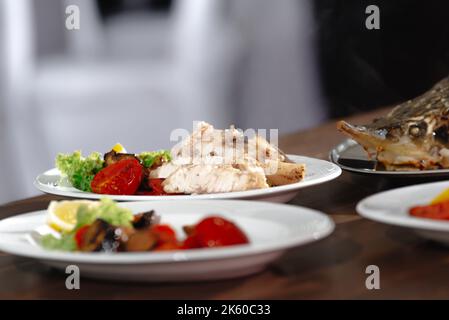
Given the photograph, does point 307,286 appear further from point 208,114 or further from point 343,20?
point 343,20

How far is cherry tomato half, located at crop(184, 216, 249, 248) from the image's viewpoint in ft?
4.71

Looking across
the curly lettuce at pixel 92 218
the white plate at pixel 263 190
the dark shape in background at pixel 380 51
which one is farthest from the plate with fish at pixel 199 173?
the dark shape in background at pixel 380 51

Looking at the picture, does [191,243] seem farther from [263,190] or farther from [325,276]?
[263,190]

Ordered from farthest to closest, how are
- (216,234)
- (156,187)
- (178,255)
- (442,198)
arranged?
1. (156,187)
2. (442,198)
3. (216,234)
4. (178,255)

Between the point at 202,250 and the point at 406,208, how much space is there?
0.51 meters

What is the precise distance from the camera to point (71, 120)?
591cm

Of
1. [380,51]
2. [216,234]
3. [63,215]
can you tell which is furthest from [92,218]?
[380,51]

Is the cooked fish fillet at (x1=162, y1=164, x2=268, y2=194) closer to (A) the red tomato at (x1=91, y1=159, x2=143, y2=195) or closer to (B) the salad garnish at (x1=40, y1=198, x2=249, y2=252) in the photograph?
(A) the red tomato at (x1=91, y1=159, x2=143, y2=195)

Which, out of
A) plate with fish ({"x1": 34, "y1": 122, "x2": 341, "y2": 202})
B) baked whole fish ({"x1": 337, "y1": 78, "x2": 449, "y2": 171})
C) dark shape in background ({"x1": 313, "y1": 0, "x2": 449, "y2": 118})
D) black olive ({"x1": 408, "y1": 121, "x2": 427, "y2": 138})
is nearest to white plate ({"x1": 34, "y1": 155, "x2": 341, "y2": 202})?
plate with fish ({"x1": 34, "y1": 122, "x2": 341, "y2": 202})

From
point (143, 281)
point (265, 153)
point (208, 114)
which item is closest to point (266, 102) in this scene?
point (208, 114)

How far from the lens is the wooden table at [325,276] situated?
1382mm

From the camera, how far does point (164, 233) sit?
1455 mm

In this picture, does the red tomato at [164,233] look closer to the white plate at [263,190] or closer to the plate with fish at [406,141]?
the white plate at [263,190]
